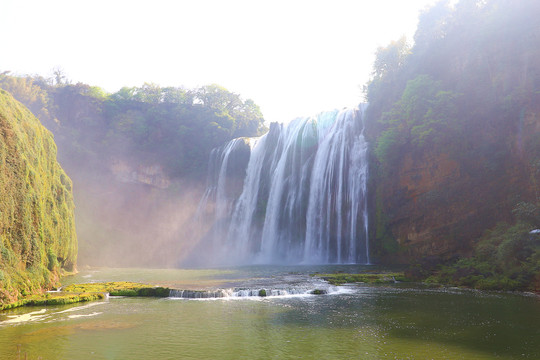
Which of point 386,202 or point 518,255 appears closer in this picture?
point 518,255

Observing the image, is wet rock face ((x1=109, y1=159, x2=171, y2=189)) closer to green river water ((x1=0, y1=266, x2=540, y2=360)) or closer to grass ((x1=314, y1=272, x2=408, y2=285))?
grass ((x1=314, y1=272, x2=408, y2=285))

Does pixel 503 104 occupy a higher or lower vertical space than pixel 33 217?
higher

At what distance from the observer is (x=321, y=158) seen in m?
42.6

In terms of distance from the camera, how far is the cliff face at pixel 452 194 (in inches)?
1089

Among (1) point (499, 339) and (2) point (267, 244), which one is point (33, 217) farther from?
(2) point (267, 244)

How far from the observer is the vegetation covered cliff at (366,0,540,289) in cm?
2691

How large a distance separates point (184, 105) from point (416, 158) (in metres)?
45.1

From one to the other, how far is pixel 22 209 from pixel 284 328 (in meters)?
14.4

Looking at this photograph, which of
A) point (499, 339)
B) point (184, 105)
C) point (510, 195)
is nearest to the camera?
point (499, 339)

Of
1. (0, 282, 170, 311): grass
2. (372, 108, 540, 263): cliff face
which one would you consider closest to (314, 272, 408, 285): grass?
(372, 108, 540, 263): cliff face

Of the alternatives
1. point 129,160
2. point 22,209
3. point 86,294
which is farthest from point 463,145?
point 129,160

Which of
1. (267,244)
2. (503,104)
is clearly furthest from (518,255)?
(267,244)

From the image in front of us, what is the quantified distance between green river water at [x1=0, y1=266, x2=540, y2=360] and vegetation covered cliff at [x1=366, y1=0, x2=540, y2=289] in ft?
28.6

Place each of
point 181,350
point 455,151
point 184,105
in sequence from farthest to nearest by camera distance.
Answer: point 184,105 → point 455,151 → point 181,350
